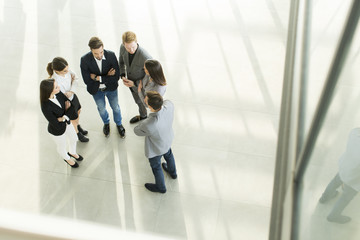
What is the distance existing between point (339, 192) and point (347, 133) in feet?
1.39

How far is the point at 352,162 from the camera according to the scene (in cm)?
254

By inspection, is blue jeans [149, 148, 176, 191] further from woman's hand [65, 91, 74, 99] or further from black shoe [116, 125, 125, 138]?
woman's hand [65, 91, 74, 99]

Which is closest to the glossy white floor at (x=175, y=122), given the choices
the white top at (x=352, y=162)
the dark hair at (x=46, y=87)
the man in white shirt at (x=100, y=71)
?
the man in white shirt at (x=100, y=71)

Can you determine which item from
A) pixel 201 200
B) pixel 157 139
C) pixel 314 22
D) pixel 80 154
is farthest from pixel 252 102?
pixel 80 154

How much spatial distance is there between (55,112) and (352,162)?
3.03 m

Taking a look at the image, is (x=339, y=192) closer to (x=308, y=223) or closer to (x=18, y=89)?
(x=308, y=223)

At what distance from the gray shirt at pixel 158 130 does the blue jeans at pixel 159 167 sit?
0.64 feet

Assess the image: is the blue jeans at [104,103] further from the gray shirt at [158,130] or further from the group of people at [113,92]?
the gray shirt at [158,130]

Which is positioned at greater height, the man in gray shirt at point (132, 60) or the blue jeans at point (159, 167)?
the man in gray shirt at point (132, 60)

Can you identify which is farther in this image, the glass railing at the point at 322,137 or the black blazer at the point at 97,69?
the black blazer at the point at 97,69

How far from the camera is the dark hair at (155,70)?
4187 millimetres

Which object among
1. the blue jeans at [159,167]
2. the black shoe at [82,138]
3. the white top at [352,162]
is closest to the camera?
the white top at [352,162]

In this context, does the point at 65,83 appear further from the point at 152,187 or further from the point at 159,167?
the point at 152,187

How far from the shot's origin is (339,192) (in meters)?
2.70
